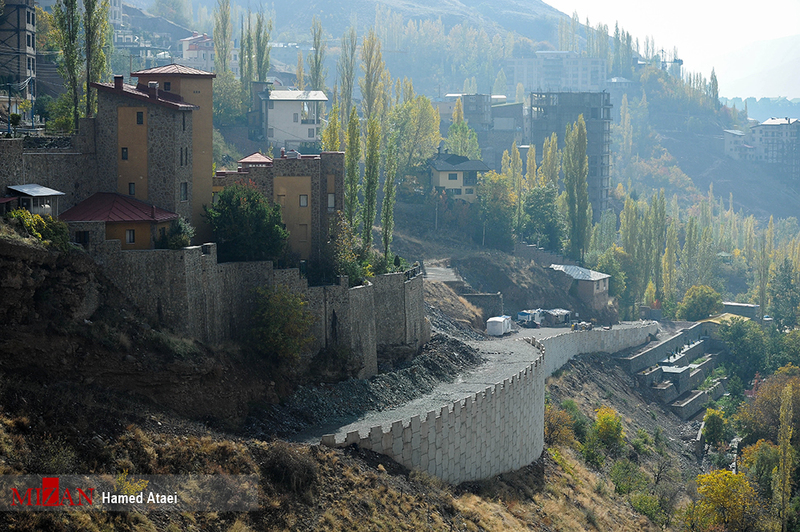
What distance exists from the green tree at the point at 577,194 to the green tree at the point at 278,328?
195ft

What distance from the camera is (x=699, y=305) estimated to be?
321 feet

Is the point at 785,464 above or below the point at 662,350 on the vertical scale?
below

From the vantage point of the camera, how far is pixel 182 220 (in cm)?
3831

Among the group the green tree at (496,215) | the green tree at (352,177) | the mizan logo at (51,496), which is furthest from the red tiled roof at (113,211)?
the green tree at (496,215)

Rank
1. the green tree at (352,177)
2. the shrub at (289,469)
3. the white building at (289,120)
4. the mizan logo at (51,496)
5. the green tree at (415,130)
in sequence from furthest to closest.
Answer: the green tree at (415,130) → the white building at (289,120) → the green tree at (352,177) → the shrub at (289,469) → the mizan logo at (51,496)

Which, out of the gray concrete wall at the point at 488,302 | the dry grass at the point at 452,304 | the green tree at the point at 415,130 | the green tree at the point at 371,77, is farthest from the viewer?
the green tree at the point at 415,130

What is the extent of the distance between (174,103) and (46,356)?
13.0 meters

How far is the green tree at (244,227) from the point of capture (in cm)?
4069

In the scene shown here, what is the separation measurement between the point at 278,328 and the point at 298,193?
878cm

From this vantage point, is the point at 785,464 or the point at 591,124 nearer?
the point at 785,464

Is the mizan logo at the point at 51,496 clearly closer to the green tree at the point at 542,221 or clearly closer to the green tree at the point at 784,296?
the green tree at the point at 542,221

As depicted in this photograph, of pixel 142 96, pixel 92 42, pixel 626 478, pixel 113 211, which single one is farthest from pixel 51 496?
pixel 626 478

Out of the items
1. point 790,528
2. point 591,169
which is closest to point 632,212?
point 591,169

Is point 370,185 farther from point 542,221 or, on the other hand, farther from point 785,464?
point 542,221
